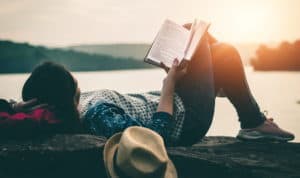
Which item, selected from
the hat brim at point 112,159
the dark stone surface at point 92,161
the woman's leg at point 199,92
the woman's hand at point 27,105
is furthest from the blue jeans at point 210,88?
the woman's hand at point 27,105

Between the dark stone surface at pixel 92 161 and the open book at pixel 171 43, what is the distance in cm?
32

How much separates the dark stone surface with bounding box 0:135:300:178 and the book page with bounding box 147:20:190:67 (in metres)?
0.32

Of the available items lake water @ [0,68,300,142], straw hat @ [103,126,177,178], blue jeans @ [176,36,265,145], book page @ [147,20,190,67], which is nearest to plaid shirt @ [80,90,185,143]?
blue jeans @ [176,36,265,145]

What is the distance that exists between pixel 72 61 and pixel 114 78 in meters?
1.01

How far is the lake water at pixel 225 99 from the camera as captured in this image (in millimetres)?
3383

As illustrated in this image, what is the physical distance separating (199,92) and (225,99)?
3.09 m

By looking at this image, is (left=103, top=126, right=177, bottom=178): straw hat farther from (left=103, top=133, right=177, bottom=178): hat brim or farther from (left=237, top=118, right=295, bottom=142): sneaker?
(left=237, top=118, right=295, bottom=142): sneaker

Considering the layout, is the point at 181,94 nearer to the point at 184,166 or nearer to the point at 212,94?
the point at 212,94

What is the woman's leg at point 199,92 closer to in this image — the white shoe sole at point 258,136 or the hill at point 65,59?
the white shoe sole at point 258,136

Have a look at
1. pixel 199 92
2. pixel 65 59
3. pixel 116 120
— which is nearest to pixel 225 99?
pixel 65 59

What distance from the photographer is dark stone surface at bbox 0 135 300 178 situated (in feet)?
4.99

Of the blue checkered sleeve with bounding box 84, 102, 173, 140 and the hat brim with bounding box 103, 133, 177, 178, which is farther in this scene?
→ the blue checkered sleeve with bounding box 84, 102, 173, 140

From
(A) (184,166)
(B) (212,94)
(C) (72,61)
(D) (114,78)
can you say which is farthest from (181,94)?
(D) (114,78)

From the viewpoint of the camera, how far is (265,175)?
158 cm
